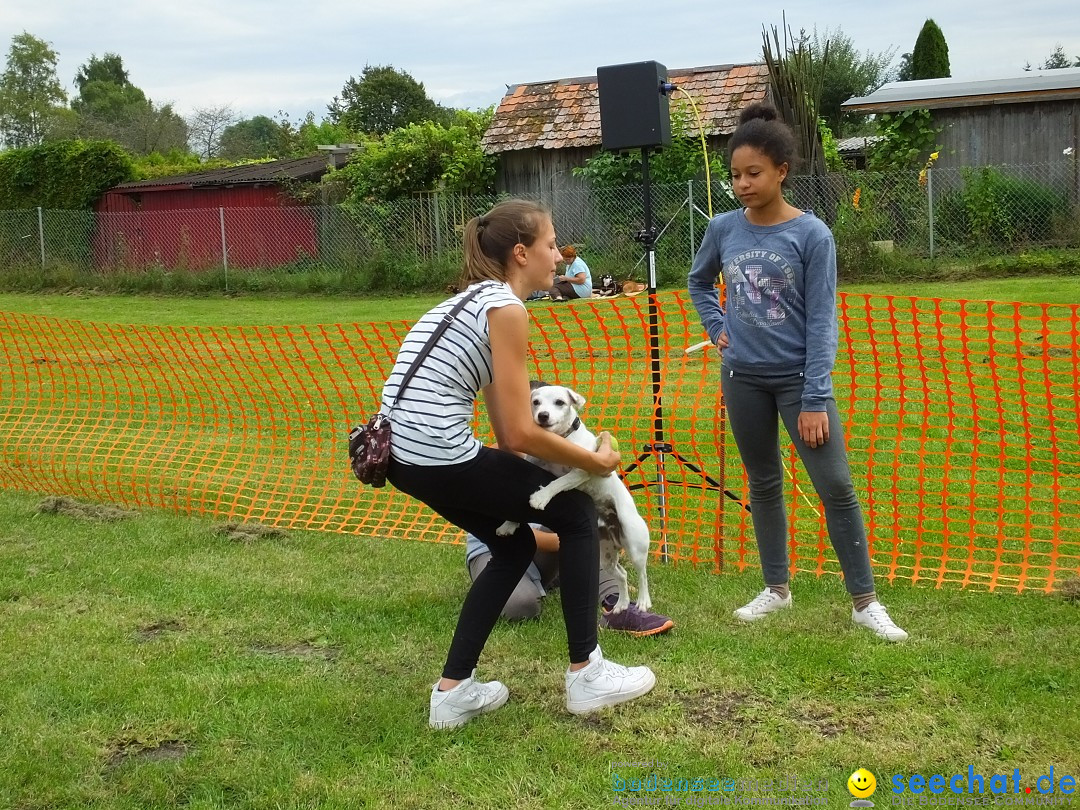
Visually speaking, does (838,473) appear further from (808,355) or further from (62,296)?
(62,296)

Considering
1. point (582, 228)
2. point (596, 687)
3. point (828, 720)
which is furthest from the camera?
point (582, 228)

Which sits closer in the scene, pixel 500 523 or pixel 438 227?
pixel 500 523

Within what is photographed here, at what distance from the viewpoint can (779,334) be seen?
373cm

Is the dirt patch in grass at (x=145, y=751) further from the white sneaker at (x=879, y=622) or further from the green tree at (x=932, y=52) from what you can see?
the green tree at (x=932, y=52)

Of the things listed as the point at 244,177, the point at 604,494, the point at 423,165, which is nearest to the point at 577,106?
the point at 423,165

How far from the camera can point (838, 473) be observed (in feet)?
12.3

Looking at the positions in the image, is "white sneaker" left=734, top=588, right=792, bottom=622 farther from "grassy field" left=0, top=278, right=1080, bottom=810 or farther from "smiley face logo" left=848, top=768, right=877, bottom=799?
"smiley face logo" left=848, top=768, right=877, bottom=799

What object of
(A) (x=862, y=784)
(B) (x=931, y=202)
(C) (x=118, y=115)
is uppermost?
(C) (x=118, y=115)

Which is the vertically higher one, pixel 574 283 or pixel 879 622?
pixel 574 283

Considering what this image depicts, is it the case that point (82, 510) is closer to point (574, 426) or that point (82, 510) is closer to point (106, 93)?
point (574, 426)

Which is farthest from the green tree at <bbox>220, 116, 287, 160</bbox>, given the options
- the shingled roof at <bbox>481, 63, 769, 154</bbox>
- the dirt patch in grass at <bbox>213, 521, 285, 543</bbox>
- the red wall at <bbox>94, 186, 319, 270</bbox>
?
the dirt patch in grass at <bbox>213, 521, 285, 543</bbox>

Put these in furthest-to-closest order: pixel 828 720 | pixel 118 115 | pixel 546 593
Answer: pixel 118 115 < pixel 546 593 < pixel 828 720

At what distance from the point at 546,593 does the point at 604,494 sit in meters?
0.78

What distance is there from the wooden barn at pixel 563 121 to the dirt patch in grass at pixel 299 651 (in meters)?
15.1
